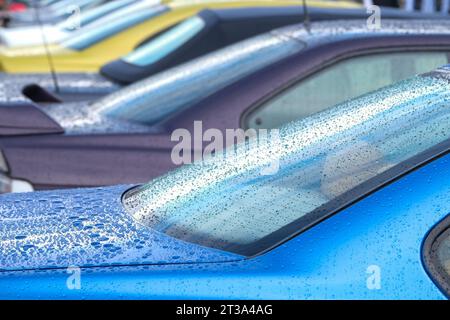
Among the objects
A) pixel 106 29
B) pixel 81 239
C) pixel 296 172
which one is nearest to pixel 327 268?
pixel 296 172

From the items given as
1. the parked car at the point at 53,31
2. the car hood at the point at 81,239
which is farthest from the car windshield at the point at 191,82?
the parked car at the point at 53,31

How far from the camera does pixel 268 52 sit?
4.82 meters

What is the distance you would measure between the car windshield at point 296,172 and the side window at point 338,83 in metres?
1.29

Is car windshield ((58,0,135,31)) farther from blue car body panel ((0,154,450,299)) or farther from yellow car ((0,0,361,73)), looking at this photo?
blue car body panel ((0,154,450,299))

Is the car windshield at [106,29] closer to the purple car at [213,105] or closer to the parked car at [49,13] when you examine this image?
the parked car at [49,13]

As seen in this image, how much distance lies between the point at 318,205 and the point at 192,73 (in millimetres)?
2533

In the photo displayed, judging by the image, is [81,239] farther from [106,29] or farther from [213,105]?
[106,29]

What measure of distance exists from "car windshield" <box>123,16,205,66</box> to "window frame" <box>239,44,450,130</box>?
7.33ft

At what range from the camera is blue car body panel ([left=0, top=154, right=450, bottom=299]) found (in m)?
2.28

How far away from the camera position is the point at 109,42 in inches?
313

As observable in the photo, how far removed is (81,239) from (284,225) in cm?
47

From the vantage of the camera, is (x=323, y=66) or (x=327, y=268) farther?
(x=323, y=66)

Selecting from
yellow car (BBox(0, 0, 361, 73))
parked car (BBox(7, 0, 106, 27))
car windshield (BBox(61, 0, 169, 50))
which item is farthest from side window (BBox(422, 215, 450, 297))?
parked car (BBox(7, 0, 106, 27))
